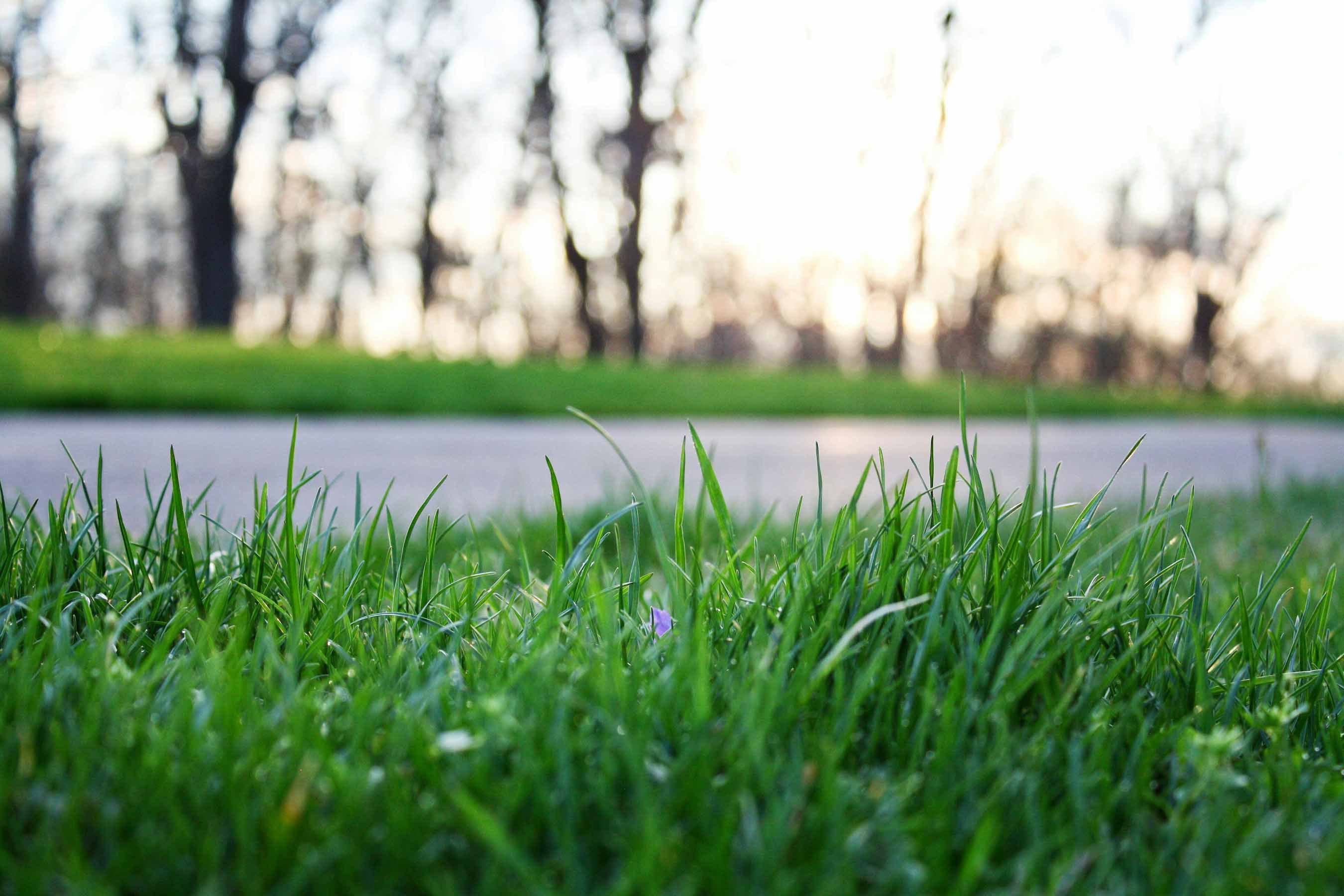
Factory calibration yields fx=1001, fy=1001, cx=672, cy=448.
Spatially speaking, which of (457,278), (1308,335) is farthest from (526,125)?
(1308,335)

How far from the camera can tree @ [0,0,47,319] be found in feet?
68.6

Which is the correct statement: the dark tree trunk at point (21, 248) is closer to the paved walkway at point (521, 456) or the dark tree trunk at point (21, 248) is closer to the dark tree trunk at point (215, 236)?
the dark tree trunk at point (215, 236)

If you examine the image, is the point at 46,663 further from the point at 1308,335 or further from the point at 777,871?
the point at 1308,335

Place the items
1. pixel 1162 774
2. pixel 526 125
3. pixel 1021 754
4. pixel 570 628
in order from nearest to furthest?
pixel 1021 754, pixel 1162 774, pixel 570 628, pixel 526 125

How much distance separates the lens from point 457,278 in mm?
31281

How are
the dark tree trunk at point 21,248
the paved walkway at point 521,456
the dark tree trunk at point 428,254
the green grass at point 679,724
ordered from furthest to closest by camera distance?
the dark tree trunk at point 428,254 < the dark tree trunk at point 21,248 < the paved walkway at point 521,456 < the green grass at point 679,724

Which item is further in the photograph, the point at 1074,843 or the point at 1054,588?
the point at 1054,588

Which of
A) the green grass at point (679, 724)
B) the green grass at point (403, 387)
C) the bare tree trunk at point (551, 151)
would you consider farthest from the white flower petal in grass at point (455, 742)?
the bare tree trunk at point (551, 151)

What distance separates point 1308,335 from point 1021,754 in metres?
30.3

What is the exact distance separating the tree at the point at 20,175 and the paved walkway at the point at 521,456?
18.8 m

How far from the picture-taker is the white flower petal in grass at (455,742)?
94 cm

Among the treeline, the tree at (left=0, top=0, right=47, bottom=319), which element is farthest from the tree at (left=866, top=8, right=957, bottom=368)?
the tree at (left=0, top=0, right=47, bottom=319)

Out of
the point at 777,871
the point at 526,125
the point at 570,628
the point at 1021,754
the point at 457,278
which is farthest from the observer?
the point at 457,278

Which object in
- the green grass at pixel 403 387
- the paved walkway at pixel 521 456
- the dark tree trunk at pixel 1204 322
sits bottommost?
the paved walkway at pixel 521 456
